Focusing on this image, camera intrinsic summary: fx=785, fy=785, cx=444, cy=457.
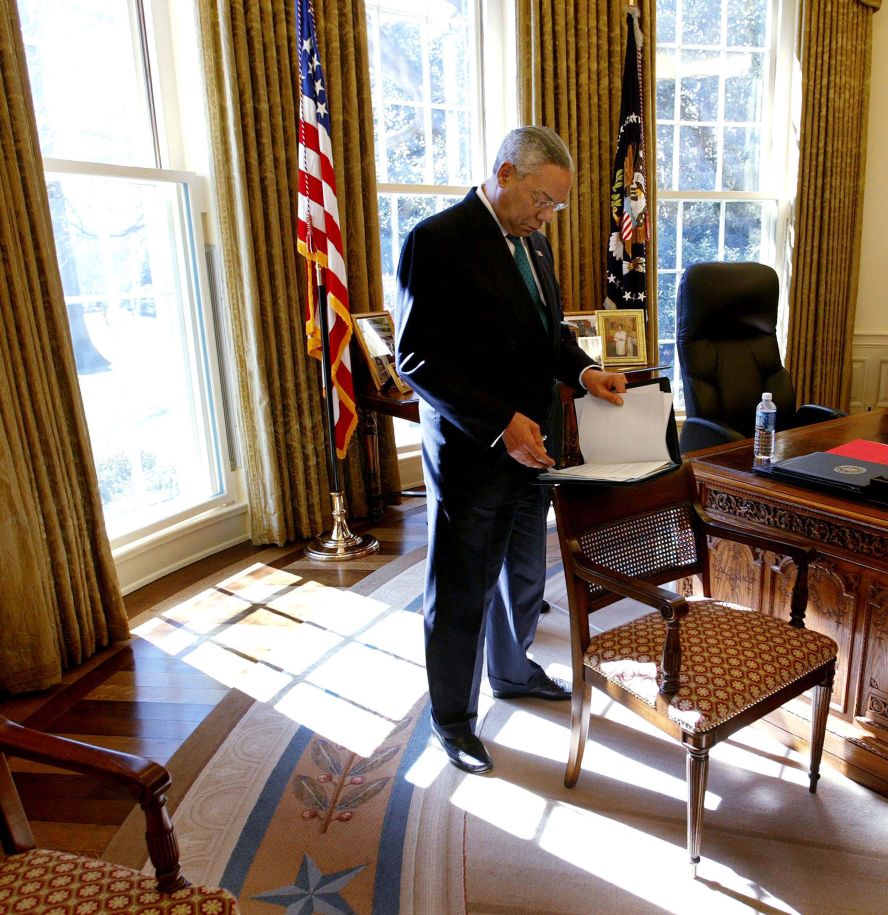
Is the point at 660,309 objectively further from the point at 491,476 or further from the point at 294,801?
the point at 294,801

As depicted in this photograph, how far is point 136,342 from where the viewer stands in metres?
3.18

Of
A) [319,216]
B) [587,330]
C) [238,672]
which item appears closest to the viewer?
[238,672]

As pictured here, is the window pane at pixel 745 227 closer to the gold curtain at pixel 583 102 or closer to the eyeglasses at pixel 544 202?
the gold curtain at pixel 583 102

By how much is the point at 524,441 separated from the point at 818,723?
0.95 m

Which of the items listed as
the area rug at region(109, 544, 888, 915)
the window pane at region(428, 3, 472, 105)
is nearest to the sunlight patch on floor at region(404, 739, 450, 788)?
the area rug at region(109, 544, 888, 915)

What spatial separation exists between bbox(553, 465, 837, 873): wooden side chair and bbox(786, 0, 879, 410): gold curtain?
350 cm

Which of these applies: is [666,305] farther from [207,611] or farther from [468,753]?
[468,753]

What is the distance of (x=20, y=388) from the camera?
7.59 feet

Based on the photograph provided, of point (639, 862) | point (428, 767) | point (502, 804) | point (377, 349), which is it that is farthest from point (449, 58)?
point (639, 862)

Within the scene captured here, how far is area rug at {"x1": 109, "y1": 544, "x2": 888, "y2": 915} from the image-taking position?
155cm

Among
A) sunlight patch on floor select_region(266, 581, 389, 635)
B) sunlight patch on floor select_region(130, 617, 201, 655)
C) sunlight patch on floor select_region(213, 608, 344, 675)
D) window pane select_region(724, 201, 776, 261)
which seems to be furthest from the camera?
window pane select_region(724, 201, 776, 261)

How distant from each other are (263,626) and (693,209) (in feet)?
11.8

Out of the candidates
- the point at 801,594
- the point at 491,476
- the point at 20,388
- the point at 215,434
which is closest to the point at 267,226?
the point at 215,434

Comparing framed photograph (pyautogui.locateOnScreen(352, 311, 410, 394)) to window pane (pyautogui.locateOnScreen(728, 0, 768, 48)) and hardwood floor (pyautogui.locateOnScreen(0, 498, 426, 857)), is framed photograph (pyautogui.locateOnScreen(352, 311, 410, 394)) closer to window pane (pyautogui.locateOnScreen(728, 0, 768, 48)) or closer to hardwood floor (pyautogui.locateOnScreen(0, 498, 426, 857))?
hardwood floor (pyautogui.locateOnScreen(0, 498, 426, 857))
